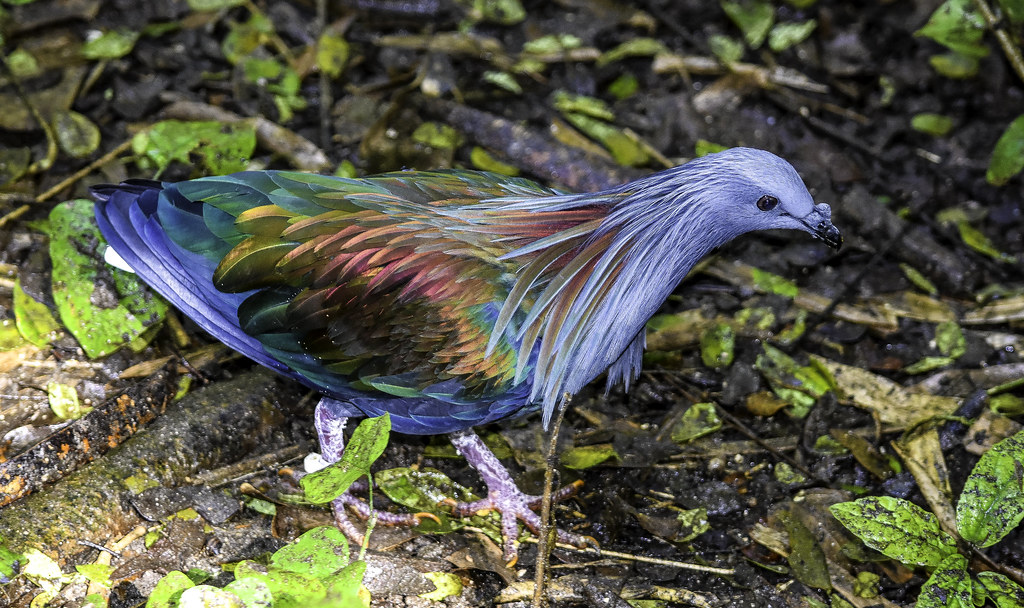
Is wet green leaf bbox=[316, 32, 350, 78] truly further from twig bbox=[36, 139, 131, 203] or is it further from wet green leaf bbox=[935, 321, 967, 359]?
wet green leaf bbox=[935, 321, 967, 359]

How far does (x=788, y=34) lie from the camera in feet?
20.0

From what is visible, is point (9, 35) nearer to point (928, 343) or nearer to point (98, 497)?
point (98, 497)

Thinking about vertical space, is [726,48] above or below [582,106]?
above

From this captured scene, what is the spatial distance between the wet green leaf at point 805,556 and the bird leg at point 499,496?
2.84 ft

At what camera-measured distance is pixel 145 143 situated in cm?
500

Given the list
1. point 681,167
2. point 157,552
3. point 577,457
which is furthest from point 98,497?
point 681,167

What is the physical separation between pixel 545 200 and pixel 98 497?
6.65ft

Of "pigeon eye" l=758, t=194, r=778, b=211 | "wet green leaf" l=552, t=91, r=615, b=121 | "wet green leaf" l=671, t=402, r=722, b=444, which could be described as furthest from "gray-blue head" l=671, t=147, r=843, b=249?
"wet green leaf" l=552, t=91, r=615, b=121

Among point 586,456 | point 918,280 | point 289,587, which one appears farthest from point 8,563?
point 918,280

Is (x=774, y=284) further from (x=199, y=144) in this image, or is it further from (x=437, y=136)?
(x=199, y=144)

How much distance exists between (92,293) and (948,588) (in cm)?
365

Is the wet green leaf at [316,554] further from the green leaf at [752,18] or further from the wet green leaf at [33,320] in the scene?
the green leaf at [752,18]

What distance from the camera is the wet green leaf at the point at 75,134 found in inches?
198

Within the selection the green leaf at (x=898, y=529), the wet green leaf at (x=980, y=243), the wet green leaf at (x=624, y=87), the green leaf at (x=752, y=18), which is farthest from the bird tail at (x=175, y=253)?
the green leaf at (x=752, y=18)
